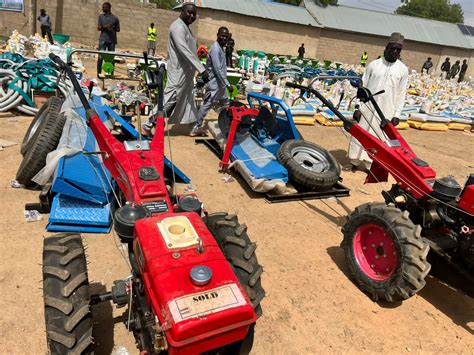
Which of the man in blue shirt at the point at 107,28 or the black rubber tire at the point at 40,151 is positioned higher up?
the man in blue shirt at the point at 107,28

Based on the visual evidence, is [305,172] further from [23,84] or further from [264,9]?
[264,9]

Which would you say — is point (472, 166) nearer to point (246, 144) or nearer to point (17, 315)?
point (246, 144)

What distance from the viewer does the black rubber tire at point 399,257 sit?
2727 millimetres

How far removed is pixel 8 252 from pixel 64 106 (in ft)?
8.32

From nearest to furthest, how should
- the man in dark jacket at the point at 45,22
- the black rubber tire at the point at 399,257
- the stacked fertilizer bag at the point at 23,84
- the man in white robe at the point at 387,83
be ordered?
the black rubber tire at the point at 399,257 → the man in white robe at the point at 387,83 → the stacked fertilizer bag at the point at 23,84 → the man in dark jacket at the point at 45,22

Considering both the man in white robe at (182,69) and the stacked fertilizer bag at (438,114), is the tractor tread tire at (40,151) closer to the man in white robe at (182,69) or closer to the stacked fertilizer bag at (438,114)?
the man in white robe at (182,69)

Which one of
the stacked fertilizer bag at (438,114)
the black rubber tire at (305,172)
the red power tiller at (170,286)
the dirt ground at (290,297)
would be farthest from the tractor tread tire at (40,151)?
the stacked fertilizer bag at (438,114)

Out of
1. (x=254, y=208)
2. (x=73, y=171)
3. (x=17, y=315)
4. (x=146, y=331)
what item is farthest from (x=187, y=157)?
(x=146, y=331)

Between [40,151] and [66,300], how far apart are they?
254 centimetres

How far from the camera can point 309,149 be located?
5.23m

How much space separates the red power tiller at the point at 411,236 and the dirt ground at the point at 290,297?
0.92 ft

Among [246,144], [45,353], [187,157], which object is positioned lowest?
[45,353]

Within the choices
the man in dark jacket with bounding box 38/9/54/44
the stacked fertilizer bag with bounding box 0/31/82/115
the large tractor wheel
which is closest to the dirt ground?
the large tractor wheel

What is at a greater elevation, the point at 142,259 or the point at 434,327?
the point at 142,259
